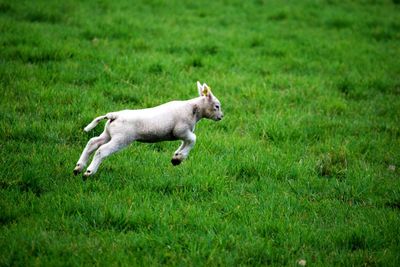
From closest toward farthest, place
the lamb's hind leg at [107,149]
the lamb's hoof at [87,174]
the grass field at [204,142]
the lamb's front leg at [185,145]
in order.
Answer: the grass field at [204,142], the lamb's hind leg at [107,149], the lamb's hoof at [87,174], the lamb's front leg at [185,145]

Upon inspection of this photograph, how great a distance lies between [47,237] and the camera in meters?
5.17

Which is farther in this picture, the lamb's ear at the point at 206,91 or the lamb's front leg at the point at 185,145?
the lamb's ear at the point at 206,91

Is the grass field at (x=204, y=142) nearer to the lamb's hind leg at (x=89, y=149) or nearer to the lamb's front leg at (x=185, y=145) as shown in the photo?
the lamb's hind leg at (x=89, y=149)

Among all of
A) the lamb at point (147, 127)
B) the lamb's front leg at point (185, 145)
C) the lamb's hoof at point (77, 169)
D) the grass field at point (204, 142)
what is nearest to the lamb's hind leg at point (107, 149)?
the lamb at point (147, 127)

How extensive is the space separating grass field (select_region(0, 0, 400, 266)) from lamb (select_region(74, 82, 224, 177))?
446 millimetres

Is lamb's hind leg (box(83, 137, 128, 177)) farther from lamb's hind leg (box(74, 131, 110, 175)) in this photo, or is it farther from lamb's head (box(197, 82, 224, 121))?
lamb's head (box(197, 82, 224, 121))

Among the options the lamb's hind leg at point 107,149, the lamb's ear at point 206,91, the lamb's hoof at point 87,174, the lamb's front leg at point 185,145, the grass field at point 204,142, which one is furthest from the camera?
the lamb's ear at point 206,91

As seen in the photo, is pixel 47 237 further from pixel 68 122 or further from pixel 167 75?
pixel 167 75

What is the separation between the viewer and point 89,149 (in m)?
6.23

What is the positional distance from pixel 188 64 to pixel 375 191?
5520mm

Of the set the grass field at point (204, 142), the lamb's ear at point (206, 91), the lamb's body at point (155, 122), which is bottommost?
the grass field at point (204, 142)

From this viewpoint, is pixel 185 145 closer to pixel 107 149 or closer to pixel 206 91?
pixel 206 91

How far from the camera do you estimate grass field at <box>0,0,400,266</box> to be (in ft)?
17.7

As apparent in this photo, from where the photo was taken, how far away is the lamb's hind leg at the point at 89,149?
6195 mm
